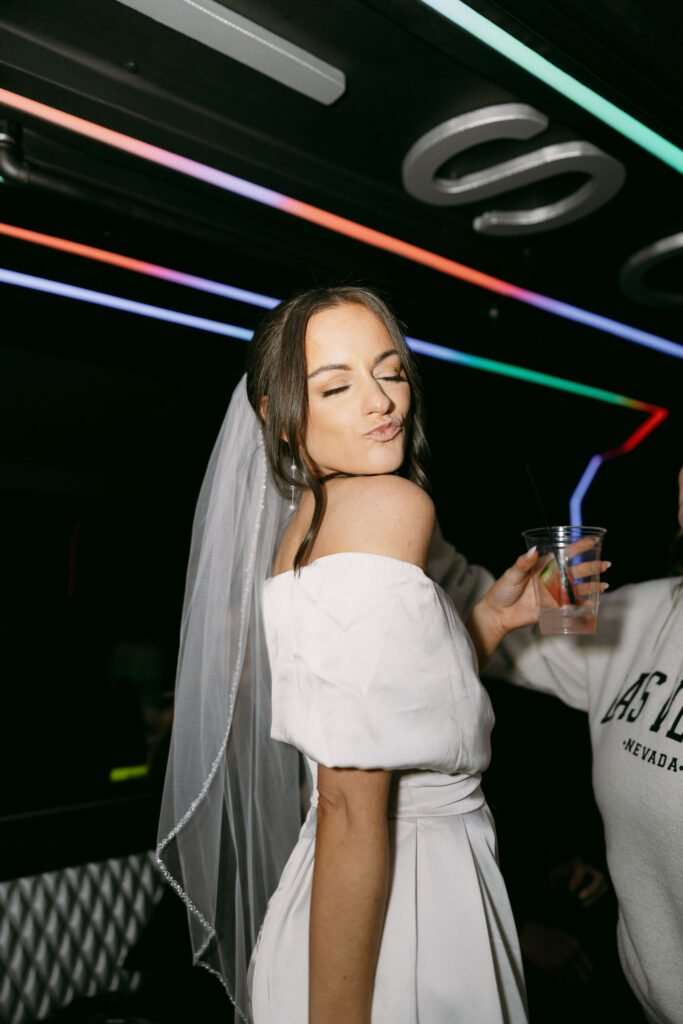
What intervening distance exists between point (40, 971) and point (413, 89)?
267 centimetres

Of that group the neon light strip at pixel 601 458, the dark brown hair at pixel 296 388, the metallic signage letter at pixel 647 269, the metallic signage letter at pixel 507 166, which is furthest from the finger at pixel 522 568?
the neon light strip at pixel 601 458

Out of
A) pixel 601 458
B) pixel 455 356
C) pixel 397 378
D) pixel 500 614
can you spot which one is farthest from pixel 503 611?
pixel 601 458

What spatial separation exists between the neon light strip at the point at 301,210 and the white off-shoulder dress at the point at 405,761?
123 centimetres

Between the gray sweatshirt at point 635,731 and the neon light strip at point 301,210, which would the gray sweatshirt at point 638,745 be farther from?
the neon light strip at point 301,210

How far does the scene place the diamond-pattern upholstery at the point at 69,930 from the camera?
2012 mm

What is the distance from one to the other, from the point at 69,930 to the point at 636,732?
1.79 meters

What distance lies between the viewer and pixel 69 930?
6.95 ft

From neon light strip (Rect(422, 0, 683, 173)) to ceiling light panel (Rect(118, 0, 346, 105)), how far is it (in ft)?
1.56

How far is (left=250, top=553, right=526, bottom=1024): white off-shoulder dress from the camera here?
97 cm

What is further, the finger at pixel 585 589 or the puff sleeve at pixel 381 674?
the finger at pixel 585 589

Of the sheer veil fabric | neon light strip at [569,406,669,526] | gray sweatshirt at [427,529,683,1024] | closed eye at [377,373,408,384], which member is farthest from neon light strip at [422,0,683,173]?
neon light strip at [569,406,669,526]

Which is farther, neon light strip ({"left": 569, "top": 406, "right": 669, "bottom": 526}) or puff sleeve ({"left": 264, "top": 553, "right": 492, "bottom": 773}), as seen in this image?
neon light strip ({"left": 569, "top": 406, "right": 669, "bottom": 526})

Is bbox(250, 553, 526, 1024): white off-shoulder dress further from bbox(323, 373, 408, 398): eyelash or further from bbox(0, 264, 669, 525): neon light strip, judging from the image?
bbox(0, 264, 669, 525): neon light strip

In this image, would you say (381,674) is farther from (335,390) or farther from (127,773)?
(127,773)
